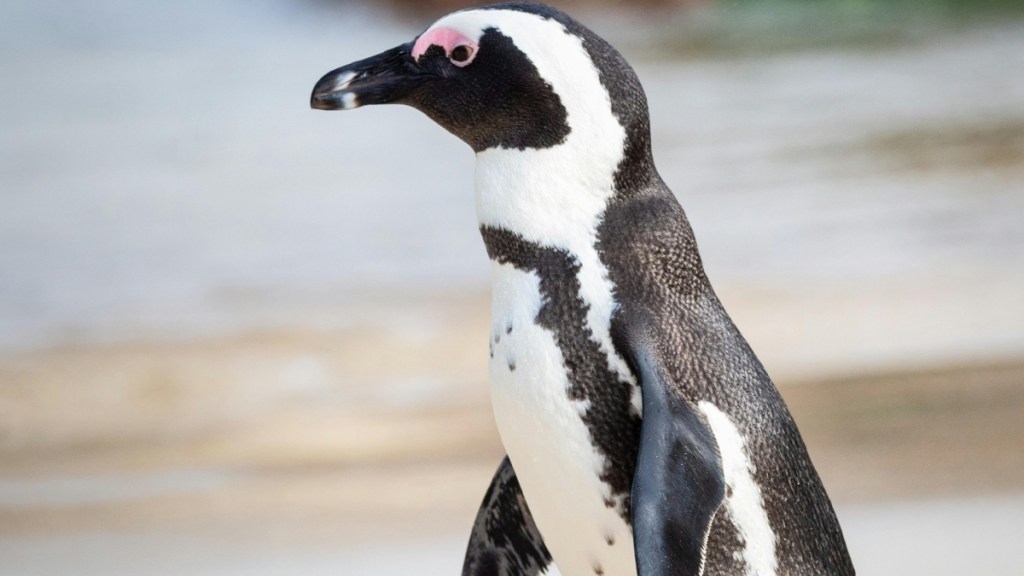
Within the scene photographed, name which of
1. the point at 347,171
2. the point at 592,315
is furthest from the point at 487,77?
the point at 347,171

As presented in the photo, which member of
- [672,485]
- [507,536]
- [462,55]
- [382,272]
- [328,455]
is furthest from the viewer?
[382,272]

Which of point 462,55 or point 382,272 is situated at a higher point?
point 382,272

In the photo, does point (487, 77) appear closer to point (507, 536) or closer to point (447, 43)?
point (447, 43)

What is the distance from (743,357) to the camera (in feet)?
4.07

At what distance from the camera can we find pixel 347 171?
19.2 feet

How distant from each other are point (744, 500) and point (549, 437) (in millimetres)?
180

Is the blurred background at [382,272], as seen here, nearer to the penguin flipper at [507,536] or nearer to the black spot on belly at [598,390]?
the penguin flipper at [507,536]

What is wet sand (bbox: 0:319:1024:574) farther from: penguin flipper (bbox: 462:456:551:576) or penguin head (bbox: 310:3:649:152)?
penguin head (bbox: 310:3:649:152)

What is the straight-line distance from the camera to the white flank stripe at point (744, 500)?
3.88 ft

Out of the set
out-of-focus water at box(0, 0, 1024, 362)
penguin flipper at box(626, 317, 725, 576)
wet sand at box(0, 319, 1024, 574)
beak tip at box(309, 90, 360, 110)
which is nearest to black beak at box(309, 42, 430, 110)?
beak tip at box(309, 90, 360, 110)

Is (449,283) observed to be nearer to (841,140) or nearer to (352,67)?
(841,140)

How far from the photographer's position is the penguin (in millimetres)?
1180

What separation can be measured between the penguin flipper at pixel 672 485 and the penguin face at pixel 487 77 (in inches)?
9.9

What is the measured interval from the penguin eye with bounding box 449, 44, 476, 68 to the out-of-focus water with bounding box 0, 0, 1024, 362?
324cm
